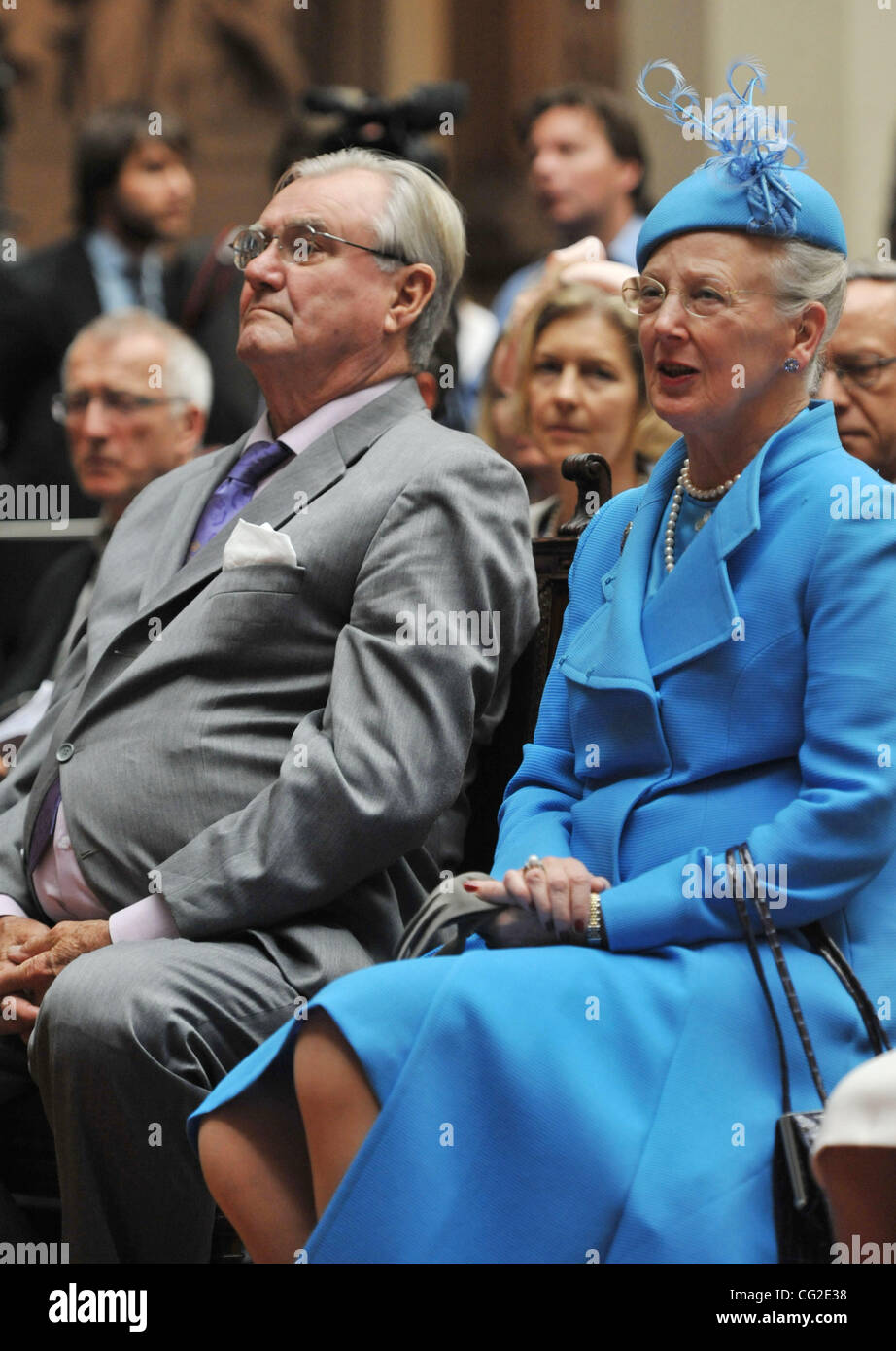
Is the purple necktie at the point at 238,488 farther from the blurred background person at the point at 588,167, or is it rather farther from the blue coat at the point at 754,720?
the blurred background person at the point at 588,167

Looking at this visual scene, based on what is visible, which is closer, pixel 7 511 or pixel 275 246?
pixel 275 246

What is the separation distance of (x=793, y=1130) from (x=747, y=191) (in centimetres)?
129

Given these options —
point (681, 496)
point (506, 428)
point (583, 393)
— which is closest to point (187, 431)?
point (506, 428)

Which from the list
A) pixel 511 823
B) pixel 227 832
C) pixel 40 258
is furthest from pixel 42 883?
pixel 40 258

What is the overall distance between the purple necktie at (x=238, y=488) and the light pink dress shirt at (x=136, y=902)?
0.02m

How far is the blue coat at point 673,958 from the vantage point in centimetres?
239

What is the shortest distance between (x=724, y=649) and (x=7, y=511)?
3376 mm

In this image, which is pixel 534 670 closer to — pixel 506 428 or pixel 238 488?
pixel 238 488

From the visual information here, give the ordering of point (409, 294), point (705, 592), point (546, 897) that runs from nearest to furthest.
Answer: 1. point (546, 897)
2. point (705, 592)
3. point (409, 294)

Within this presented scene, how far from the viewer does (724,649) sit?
2699mm

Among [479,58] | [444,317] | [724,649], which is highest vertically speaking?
[479,58]

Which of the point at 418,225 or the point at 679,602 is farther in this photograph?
the point at 418,225

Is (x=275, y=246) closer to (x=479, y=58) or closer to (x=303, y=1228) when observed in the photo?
(x=303, y=1228)

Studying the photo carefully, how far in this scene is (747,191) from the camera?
9.17 ft
